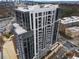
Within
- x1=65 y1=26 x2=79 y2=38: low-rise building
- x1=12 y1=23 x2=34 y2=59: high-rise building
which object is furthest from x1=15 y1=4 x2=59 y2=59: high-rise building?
x1=65 y1=26 x2=79 y2=38: low-rise building

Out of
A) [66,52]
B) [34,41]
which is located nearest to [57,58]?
[66,52]

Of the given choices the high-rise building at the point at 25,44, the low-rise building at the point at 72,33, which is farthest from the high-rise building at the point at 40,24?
the low-rise building at the point at 72,33

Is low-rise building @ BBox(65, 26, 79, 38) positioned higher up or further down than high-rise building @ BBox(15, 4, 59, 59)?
further down

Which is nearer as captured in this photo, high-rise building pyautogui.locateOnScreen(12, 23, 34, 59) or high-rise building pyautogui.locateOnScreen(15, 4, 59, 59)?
high-rise building pyautogui.locateOnScreen(12, 23, 34, 59)

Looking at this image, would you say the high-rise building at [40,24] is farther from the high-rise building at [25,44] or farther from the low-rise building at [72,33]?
the low-rise building at [72,33]

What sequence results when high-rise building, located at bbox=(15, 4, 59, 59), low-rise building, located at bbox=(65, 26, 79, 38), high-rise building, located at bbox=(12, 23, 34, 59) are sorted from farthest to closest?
low-rise building, located at bbox=(65, 26, 79, 38) → high-rise building, located at bbox=(15, 4, 59, 59) → high-rise building, located at bbox=(12, 23, 34, 59)

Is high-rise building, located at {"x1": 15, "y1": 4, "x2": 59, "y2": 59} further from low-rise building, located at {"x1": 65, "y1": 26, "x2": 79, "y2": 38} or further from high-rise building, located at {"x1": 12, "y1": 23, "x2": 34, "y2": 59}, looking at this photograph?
low-rise building, located at {"x1": 65, "y1": 26, "x2": 79, "y2": 38}

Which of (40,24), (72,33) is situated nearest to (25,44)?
(40,24)

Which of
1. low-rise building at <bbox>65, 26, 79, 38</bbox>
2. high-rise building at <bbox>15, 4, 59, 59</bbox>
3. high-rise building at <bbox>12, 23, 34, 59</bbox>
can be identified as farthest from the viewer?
low-rise building at <bbox>65, 26, 79, 38</bbox>
